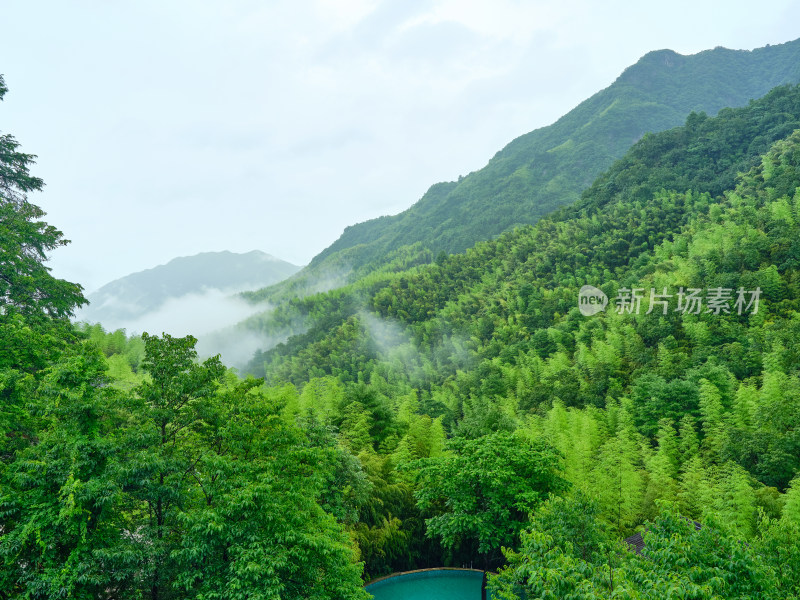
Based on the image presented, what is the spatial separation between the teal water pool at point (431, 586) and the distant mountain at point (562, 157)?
287 ft

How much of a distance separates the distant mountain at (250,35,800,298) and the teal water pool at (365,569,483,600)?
287 feet

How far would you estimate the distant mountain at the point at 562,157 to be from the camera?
374ft

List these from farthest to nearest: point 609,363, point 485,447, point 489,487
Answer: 1. point 609,363
2. point 485,447
3. point 489,487

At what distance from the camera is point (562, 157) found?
128875mm

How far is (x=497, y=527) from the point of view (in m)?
16.0

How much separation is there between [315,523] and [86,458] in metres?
5.03

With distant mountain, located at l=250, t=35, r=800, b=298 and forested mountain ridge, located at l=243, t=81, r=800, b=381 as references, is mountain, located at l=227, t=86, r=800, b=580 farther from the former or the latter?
distant mountain, located at l=250, t=35, r=800, b=298

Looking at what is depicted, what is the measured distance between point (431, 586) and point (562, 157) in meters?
130

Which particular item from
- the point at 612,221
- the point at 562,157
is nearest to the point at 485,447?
the point at 612,221

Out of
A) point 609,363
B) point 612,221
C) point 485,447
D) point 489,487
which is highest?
point 612,221

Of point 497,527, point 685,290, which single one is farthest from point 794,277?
point 497,527

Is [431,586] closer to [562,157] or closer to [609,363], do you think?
[609,363]

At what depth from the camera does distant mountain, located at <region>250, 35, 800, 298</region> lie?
113875 mm

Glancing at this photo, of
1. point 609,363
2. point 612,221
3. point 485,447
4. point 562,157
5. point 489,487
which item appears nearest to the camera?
point 489,487
